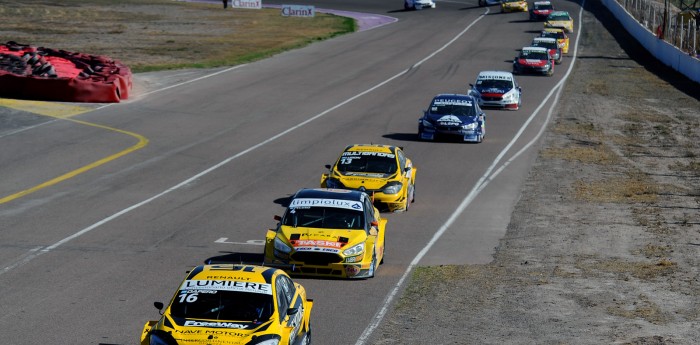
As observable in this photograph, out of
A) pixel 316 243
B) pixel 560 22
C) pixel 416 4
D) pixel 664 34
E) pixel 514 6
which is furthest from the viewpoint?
pixel 416 4

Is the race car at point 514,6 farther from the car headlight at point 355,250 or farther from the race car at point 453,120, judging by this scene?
the car headlight at point 355,250

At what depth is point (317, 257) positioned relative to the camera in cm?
2131

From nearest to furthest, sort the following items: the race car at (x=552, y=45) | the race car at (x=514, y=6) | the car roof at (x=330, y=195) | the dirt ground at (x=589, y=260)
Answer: the dirt ground at (x=589, y=260), the car roof at (x=330, y=195), the race car at (x=552, y=45), the race car at (x=514, y=6)

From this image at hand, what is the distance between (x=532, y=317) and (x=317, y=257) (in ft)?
13.6

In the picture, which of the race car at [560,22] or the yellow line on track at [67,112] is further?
the race car at [560,22]

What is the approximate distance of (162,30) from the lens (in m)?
83.1

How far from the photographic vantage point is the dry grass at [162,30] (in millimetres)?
68312

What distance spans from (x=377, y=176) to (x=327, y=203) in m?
6.11

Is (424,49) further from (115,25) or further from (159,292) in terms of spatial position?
(159,292)

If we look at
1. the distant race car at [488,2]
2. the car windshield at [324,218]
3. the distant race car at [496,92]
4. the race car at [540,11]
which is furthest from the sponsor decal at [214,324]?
the distant race car at [488,2]

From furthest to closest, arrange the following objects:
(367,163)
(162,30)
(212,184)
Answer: (162,30)
(212,184)
(367,163)

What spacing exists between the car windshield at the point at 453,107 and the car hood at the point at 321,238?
19677 millimetres

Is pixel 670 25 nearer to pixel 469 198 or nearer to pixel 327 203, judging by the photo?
pixel 469 198

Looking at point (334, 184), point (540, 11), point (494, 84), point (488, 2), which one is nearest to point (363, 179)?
point (334, 184)
